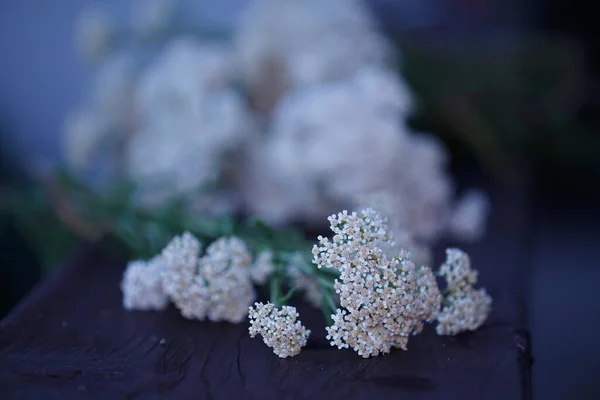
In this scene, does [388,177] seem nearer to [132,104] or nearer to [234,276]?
[234,276]

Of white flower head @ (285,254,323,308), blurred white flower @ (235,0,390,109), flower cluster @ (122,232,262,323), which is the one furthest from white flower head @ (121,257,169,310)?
blurred white flower @ (235,0,390,109)

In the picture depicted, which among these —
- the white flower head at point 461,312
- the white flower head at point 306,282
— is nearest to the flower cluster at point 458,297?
the white flower head at point 461,312

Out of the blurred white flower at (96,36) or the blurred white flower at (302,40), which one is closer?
the blurred white flower at (302,40)

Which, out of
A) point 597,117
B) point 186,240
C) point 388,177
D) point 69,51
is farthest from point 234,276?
point 69,51

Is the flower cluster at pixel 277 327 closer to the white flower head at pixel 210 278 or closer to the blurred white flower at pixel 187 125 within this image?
the white flower head at pixel 210 278

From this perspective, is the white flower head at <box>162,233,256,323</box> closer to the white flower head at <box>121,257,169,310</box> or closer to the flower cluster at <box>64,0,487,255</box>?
the white flower head at <box>121,257,169,310</box>

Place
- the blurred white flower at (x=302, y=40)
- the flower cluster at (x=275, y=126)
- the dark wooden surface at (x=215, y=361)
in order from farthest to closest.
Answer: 1. the blurred white flower at (x=302, y=40)
2. the flower cluster at (x=275, y=126)
3. the dark wooden surface at (x=215, y=361)
